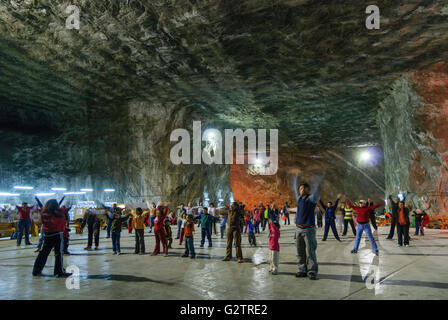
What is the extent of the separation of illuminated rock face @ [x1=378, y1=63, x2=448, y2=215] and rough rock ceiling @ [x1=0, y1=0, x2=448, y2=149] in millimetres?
1140

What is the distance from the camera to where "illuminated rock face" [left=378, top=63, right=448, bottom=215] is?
Answer: 58.1 feet

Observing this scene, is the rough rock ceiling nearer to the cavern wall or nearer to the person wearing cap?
the cavern wall

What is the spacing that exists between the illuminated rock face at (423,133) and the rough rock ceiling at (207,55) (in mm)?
1140

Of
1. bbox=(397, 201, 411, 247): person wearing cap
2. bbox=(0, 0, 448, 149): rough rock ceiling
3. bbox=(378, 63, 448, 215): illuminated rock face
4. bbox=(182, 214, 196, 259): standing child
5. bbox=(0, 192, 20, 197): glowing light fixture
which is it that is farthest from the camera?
bbox=(0, 192, 20, 197): glowing light fixture

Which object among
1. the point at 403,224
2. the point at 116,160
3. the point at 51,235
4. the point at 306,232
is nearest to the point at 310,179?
the point at 116,160

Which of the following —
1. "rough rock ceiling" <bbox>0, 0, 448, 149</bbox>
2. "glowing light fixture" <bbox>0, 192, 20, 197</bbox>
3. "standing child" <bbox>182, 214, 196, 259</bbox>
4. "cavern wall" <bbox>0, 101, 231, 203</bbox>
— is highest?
"rough rock ceiling" <bbox>0, 0, 448, 149</bbox>

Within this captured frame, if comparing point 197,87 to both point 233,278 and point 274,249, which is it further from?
point 233,278

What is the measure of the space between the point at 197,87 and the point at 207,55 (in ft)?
14.5

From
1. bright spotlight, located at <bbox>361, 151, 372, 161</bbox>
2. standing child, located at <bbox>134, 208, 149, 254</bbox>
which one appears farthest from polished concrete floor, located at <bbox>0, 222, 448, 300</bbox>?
bright spotlight, located at <bbox>361, 151, 372, 161</bbox>

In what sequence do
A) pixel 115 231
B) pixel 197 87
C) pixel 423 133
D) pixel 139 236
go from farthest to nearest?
pixel 197 87 → pixel 423 133 → pixel 139 236 → pixel 115 231

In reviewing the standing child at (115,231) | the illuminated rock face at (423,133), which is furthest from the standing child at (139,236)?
the illuminated rock face at (423,133)

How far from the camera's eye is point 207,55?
15.5 metres

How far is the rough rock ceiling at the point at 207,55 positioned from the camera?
39.9 ft

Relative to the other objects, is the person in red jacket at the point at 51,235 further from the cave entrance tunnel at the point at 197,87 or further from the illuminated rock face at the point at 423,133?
the illuminated rock face at the point at 423,133
